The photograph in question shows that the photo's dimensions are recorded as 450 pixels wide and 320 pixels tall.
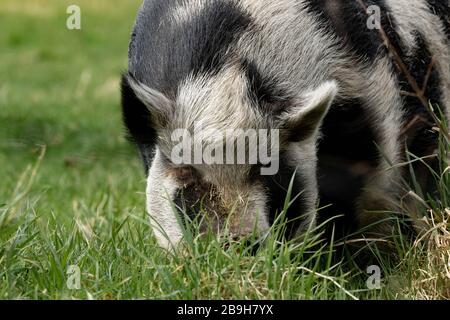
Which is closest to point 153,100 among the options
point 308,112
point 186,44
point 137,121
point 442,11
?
point 137,121

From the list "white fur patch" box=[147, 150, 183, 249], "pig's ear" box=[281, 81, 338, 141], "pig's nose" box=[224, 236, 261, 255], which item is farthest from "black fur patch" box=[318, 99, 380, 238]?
"white fur patch" box=[147, 150, 183, 249]

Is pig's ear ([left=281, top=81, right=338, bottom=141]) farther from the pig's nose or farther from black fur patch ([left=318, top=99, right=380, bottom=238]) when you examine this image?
A: the pig's nose

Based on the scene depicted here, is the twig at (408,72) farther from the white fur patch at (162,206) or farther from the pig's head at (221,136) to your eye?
the white fur patch at (162,206)

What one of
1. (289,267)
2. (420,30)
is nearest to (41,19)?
(420,30)

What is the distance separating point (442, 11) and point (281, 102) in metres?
1.51

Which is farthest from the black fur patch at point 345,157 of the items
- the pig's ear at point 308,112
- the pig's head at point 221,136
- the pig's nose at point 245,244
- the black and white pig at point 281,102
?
the pig's nose at point 245,244

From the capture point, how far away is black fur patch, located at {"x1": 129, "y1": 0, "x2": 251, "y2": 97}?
4.50 m

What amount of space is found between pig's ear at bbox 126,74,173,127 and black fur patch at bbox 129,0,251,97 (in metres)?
0.10

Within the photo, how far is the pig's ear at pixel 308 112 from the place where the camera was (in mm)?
4375

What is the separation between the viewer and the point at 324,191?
188 inches

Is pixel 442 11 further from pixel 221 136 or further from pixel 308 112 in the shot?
pixel 221 136

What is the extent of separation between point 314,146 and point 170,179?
28.0 inches

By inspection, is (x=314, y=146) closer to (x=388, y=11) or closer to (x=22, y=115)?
(x=388, y=11)

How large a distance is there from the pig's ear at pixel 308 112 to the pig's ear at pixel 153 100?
54cm
